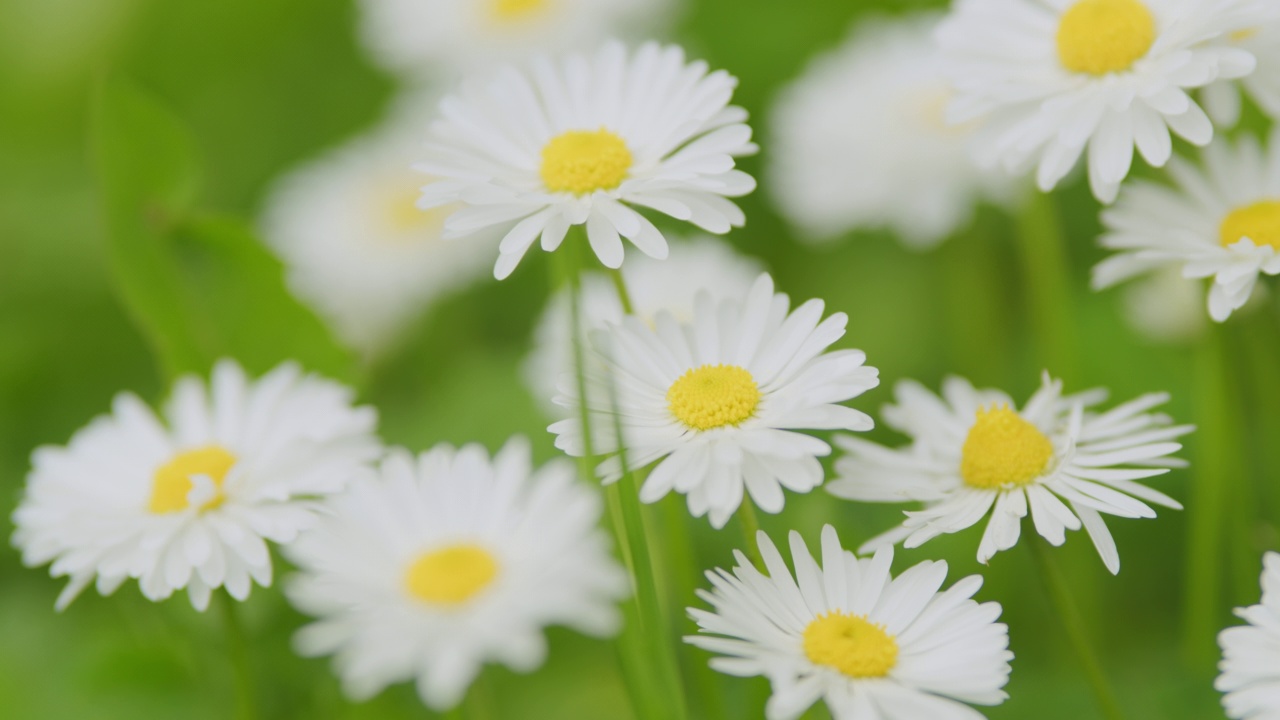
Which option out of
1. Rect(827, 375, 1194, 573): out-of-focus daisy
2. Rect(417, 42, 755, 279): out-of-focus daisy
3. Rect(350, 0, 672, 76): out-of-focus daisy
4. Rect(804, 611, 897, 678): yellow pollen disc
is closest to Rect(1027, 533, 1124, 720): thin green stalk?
Rect(827, 375, 1194, 573): out-of-focus daisy

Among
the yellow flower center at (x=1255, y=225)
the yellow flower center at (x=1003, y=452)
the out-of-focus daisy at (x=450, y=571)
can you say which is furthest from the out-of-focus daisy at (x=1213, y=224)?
the out-of-focus daisy at (x=450, y=571)

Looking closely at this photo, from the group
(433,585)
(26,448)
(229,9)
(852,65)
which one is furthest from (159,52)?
(433,585)

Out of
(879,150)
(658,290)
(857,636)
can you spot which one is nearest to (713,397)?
(857,636)

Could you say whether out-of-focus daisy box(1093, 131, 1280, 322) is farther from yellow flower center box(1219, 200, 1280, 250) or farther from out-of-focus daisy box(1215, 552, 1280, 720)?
out-of-focus daisy box(1215, 552, 1280, 720)

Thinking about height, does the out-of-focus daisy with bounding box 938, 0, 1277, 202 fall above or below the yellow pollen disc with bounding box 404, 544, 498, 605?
above

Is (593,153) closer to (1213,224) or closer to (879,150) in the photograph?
(1213,224)

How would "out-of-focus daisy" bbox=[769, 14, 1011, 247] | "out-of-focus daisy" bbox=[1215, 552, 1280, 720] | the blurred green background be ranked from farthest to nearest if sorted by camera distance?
"out-of-focus daisy" bbox=[769, 14, 1011, 247]
the blurred green background
"out-of-focus daisy" bbox=[1215, 552, 1280, 720]
